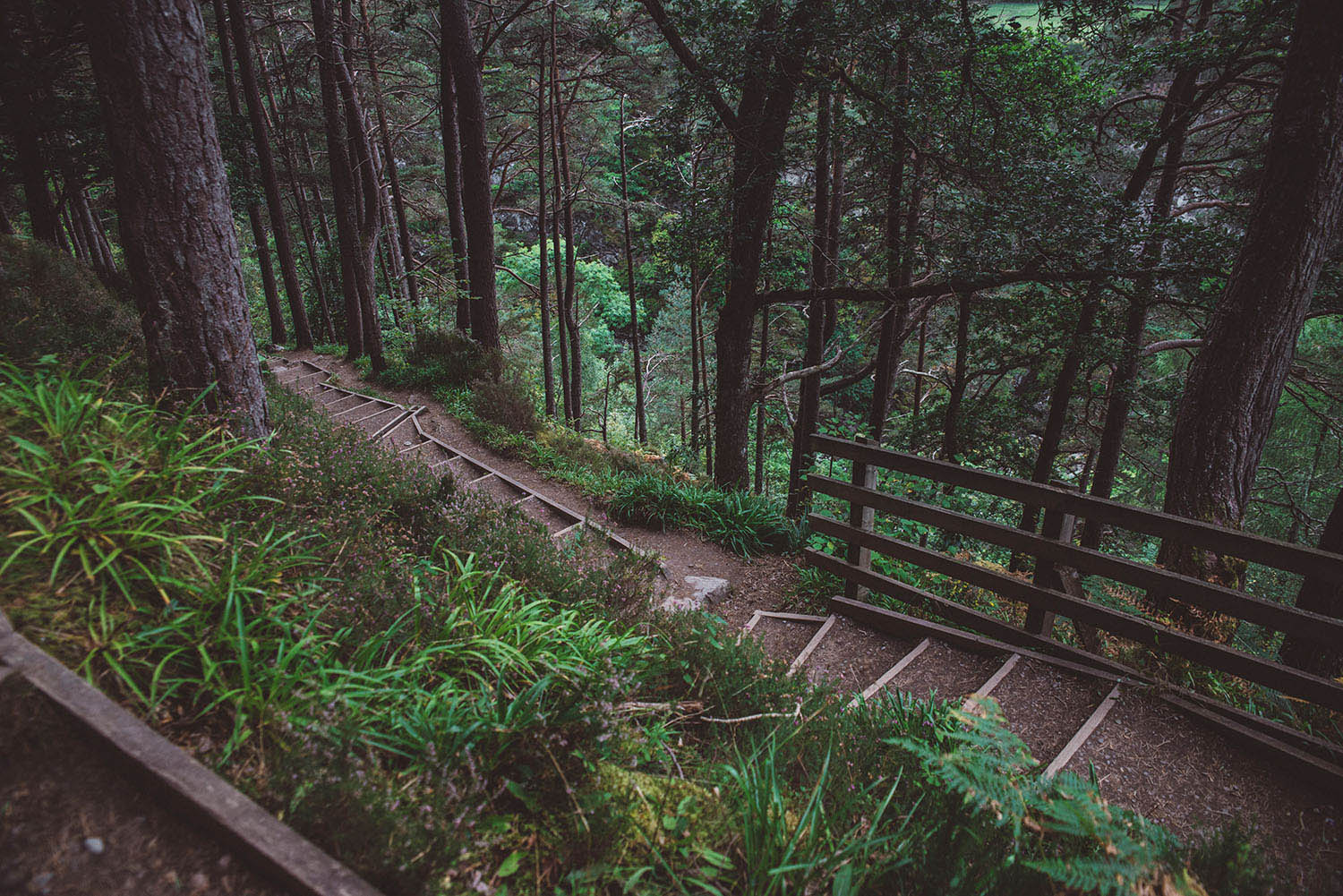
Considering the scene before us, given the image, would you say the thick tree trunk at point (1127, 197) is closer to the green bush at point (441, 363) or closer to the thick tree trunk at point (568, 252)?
the green bush at point (441, 363)

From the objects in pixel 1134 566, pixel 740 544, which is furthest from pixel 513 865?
pixel 740 544

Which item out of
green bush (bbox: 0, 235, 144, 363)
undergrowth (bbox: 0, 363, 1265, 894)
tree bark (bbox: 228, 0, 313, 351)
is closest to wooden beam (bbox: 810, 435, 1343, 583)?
undergrowth (bbox: 0, 363, 1265, 894)

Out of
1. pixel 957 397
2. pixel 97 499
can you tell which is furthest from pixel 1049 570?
pixel 957 397

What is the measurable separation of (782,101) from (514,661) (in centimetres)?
805

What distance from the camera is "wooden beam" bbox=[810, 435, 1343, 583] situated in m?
2.94

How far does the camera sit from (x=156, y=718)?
193 cm

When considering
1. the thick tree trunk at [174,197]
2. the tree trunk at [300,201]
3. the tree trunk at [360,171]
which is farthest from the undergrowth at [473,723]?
the tree trunk at [300,201]

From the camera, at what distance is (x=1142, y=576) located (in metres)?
3.48

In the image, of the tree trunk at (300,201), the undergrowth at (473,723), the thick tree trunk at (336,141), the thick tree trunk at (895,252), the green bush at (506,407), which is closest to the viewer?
the undergrowth at (473,723)

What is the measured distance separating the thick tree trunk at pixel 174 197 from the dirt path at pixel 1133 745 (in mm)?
4544

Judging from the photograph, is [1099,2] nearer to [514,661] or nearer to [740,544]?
[740,544]

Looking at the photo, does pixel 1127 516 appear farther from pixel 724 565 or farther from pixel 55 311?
pixel 55 311

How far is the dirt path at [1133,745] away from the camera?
2.71 meters

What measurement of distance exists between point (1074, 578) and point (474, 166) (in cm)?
1211
